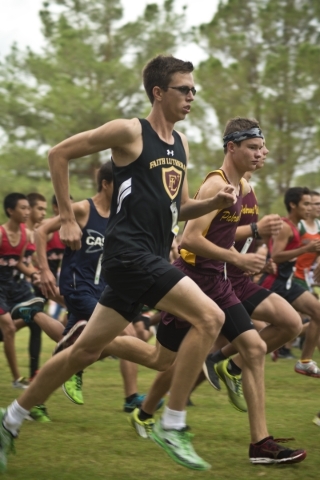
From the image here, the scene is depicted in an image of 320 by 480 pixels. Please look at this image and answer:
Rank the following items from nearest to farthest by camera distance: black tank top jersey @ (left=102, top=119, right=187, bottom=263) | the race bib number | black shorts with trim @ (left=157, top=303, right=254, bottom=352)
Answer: black tank top jersey @ (left=102, top=119, right=187, bottom=263) → the race bib number → black shorts with trim @ (left=157, top=303, right=254, bottom=352)

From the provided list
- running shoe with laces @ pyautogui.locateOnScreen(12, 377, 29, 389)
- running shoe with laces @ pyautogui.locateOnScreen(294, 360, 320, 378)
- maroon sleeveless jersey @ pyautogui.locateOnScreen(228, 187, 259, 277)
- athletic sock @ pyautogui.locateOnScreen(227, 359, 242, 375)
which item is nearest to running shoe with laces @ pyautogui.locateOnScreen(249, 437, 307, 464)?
athletic sock @ pyautogui.locateOnScreen(227, 359, 242, 375)

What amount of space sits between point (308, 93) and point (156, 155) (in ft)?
91.0

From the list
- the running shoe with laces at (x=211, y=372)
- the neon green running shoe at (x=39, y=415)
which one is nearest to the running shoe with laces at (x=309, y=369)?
the running shoe with laces at (x=211, y=372)

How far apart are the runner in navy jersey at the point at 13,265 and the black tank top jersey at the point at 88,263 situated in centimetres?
139

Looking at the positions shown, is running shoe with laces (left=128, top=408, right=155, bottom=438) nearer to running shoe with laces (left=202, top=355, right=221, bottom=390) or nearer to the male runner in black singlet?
the male runner in black singlet

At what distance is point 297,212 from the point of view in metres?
10.1

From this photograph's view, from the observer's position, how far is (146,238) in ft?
16.7

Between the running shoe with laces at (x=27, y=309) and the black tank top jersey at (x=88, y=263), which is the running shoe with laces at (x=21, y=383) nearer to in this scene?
the running shoe with laces at (x=27, y=309)

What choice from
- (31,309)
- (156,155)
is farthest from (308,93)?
(156,155)

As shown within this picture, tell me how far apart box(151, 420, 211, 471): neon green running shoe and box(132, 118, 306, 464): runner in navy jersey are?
743 mm

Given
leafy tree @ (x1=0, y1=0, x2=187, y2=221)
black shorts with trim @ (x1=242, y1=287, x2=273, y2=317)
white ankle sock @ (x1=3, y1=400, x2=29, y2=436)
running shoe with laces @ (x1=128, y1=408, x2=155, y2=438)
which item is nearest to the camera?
white ankle sock @ (x1=3, y1=400, x2=29, y2=436)

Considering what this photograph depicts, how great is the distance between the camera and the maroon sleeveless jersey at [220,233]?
6.07 meters

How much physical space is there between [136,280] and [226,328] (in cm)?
113

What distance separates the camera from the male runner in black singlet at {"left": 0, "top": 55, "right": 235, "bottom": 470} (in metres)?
4.93
